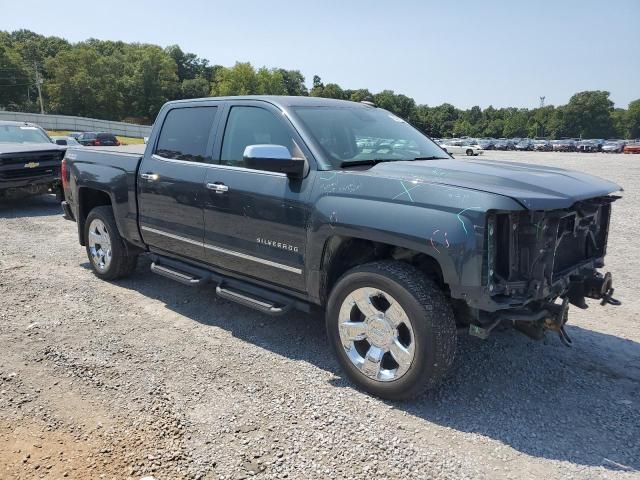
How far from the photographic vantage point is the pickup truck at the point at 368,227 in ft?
9.75

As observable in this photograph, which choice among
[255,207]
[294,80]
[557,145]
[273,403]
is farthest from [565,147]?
→ [294,80]

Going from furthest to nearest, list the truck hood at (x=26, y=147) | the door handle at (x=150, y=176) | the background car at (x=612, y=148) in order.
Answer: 1. the background car at (x=612, y=148)
2. the truck hood at (x=26, y=147)
3. the door handle at (x=150, y=176)

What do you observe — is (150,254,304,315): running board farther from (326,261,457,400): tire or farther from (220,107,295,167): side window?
(220,107,295,167): side window

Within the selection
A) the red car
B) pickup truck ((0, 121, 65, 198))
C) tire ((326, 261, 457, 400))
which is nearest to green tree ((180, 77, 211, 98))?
the red car

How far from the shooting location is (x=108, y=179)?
5.43 m

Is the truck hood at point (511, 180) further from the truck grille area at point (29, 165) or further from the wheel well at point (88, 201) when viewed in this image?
the truck grille area at point (29, 165)

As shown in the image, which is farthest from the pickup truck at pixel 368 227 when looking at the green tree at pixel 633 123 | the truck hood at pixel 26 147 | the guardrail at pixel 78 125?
the green tree at pixel 633 123

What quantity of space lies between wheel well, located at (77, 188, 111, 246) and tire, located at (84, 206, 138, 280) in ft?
0.39

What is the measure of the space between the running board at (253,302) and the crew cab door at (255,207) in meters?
0.16

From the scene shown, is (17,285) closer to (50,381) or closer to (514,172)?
(50,381)

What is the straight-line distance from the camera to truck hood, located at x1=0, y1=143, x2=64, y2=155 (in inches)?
389

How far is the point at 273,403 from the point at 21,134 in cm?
1051

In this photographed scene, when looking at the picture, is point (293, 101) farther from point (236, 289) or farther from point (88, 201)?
Answer: point (88, 201)

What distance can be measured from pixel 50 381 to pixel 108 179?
2457 mm
